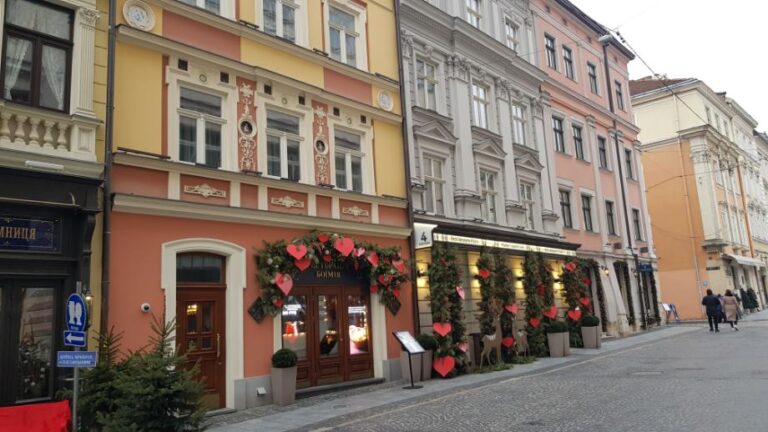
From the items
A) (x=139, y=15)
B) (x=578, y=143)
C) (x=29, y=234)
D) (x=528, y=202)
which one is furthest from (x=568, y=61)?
(x=29, y=234)

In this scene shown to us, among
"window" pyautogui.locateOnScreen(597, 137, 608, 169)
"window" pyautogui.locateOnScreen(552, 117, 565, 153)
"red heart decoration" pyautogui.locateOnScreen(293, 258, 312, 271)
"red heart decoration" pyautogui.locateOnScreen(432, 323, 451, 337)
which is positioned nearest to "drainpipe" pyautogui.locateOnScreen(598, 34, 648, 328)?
"window" pyautogui.locateOnScreen(597, 137, 608, 169)

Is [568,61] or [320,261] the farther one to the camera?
[568,61]

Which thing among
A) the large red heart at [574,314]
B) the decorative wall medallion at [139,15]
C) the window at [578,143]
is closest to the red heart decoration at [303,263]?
the decorative wall medallion at [139,15]

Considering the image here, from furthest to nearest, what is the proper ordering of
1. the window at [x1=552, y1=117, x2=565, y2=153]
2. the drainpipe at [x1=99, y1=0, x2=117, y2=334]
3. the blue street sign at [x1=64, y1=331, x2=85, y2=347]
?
the window at [x1=552, y1=117, x2=565, y2=153] < the drainpipe at [x1=99, y1=0, x2=117, y2=334] < the blue street sign at [x1=64, y1=331, x2=85, y2=347]

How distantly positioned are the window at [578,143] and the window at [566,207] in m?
2.44

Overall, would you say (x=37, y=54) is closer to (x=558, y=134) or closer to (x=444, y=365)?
(x=444, y=365)

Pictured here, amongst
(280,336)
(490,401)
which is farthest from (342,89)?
(490,401)

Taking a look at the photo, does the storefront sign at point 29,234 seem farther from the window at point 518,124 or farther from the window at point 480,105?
the window at point 518,124

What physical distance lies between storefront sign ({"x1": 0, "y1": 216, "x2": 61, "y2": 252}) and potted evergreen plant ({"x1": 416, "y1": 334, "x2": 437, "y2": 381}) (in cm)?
884

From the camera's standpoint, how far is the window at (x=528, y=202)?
2283 cm

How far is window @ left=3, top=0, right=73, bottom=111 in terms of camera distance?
31.9 feet

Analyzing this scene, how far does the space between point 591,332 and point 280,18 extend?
15365 mm

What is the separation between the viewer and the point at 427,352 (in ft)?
50.3

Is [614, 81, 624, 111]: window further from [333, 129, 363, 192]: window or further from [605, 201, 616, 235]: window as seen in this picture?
[333, 129, 363, 192]: window
